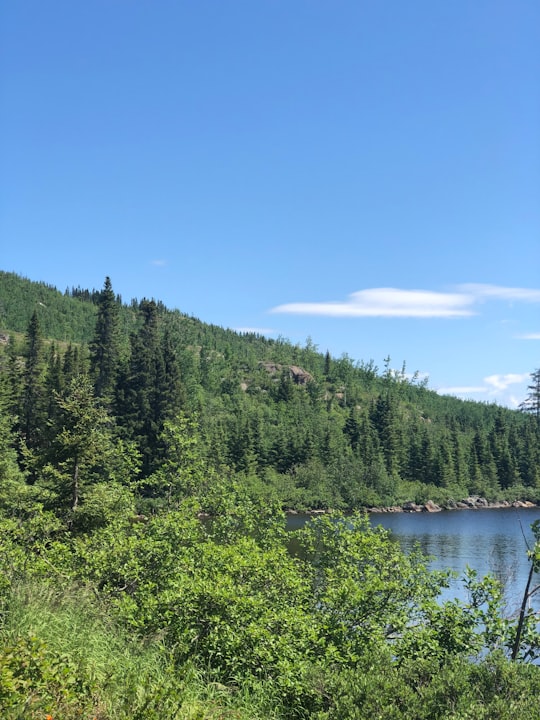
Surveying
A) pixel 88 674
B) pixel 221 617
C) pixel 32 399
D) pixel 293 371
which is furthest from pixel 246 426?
pixel 88 674

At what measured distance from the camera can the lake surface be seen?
3616 centimetres

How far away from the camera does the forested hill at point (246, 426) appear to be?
126 ft

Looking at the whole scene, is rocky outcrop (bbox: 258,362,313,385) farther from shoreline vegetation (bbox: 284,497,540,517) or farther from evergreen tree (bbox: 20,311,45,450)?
evergreen tree (bbox: 20,311,45,450)

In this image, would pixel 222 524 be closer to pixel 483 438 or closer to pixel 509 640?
pixel 509 640

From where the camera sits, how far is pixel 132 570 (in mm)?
12055

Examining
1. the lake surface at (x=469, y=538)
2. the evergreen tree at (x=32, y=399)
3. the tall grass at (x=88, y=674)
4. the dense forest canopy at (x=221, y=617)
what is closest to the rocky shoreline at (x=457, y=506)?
the lake surface at (x=469, y=538)

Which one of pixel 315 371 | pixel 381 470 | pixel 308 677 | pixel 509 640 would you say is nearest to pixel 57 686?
pixel 308 677

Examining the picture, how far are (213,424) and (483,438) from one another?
57072 millimetres

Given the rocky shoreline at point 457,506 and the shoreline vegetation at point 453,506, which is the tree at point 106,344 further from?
the rocky shoreline at point 457,506

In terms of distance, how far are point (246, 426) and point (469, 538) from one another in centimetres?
4075

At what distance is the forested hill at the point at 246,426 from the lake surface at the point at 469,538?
366 inches

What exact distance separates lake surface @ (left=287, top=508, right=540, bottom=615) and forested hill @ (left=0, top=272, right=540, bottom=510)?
9300 millimetres

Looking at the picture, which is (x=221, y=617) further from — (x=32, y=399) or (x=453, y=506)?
(x=453, y=506)

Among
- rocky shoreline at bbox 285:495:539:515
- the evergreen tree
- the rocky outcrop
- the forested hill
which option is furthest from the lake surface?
the rocky outcrop
